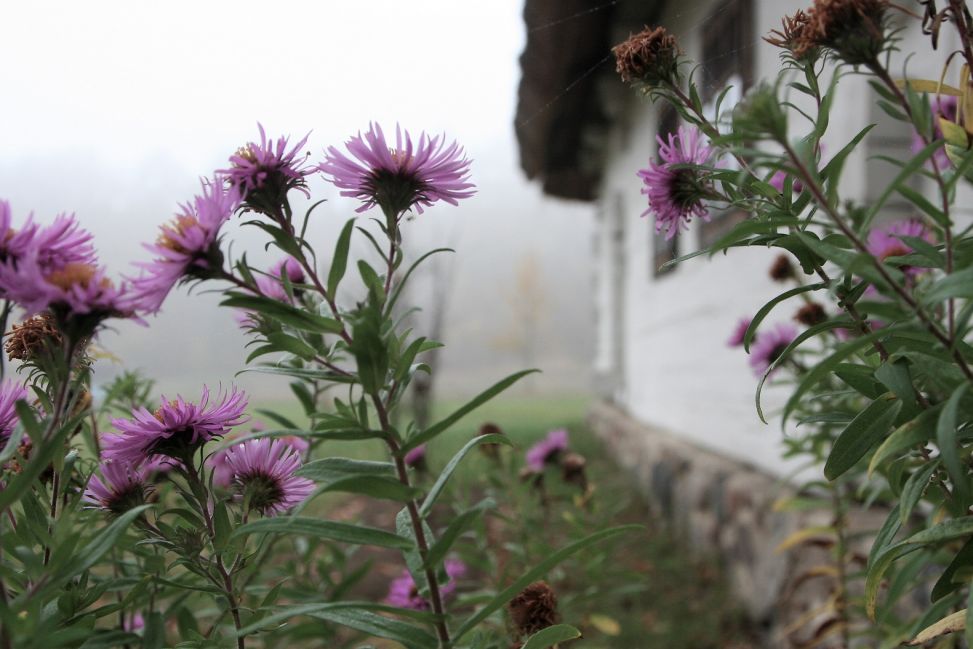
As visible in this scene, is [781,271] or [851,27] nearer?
[851,27]

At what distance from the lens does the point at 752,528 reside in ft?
5.98

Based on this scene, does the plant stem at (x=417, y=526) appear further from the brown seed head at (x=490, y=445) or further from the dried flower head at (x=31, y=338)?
the brown seed head at (x=490, y=445)

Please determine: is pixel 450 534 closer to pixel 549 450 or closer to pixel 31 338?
pixel 31 338

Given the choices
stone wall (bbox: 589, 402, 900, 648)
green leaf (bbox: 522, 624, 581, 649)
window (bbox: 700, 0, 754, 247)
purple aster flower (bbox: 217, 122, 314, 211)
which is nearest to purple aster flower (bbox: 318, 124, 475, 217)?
purple aster flower (bbox: 217, 122, 314, 211)

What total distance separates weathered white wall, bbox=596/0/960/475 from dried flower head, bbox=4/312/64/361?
542 millimetres

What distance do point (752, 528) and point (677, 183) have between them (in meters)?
1.66

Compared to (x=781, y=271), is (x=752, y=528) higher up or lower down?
lower down

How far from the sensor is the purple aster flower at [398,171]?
14.2 inches

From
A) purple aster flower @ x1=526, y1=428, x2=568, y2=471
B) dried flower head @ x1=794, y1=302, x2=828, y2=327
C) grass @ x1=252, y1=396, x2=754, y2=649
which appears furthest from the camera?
purple aster flower @ x1=526, y1=428, x2=568, y2=471

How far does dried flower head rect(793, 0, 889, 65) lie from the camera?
32 cm

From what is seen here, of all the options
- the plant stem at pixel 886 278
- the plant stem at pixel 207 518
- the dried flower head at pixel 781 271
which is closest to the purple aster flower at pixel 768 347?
the dried flower head at pixel 781 271

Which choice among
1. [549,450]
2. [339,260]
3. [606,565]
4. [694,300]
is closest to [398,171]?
[339,260]

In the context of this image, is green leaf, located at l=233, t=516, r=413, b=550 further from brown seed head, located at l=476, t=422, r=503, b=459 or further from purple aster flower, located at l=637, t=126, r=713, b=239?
brown seed head, located at l=476, t=422, r=503, b=459

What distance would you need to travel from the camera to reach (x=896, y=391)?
1.06 ft
